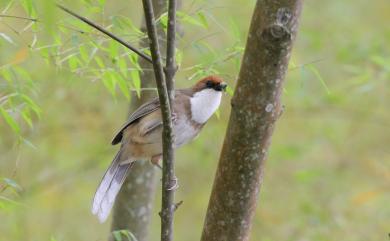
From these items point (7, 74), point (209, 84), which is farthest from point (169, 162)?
point (209, 84)

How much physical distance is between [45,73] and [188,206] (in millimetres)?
2491

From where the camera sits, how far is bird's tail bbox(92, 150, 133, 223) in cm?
339

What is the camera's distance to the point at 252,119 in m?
2.34

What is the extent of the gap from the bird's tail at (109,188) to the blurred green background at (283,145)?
1.99m

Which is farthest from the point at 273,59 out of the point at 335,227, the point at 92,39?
the point at 335,227

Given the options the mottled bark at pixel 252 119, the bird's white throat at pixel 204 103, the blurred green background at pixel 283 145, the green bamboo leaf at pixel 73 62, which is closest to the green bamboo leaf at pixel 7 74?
the green bamboo leaf at pixel 73 62

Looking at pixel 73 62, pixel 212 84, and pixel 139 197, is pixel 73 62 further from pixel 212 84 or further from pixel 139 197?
pixel 139 197

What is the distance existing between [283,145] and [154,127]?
2879 millimetres

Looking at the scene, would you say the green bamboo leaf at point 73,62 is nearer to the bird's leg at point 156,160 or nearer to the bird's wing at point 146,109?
the bird's wing at point 146,109

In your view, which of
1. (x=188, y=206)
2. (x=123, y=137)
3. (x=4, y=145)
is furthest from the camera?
(x=188, y=206)

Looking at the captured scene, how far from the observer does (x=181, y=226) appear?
7.64 m

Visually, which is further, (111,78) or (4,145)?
(4,145)

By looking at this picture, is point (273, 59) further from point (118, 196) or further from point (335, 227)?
point (335, 227)

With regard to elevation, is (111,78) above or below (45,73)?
above
